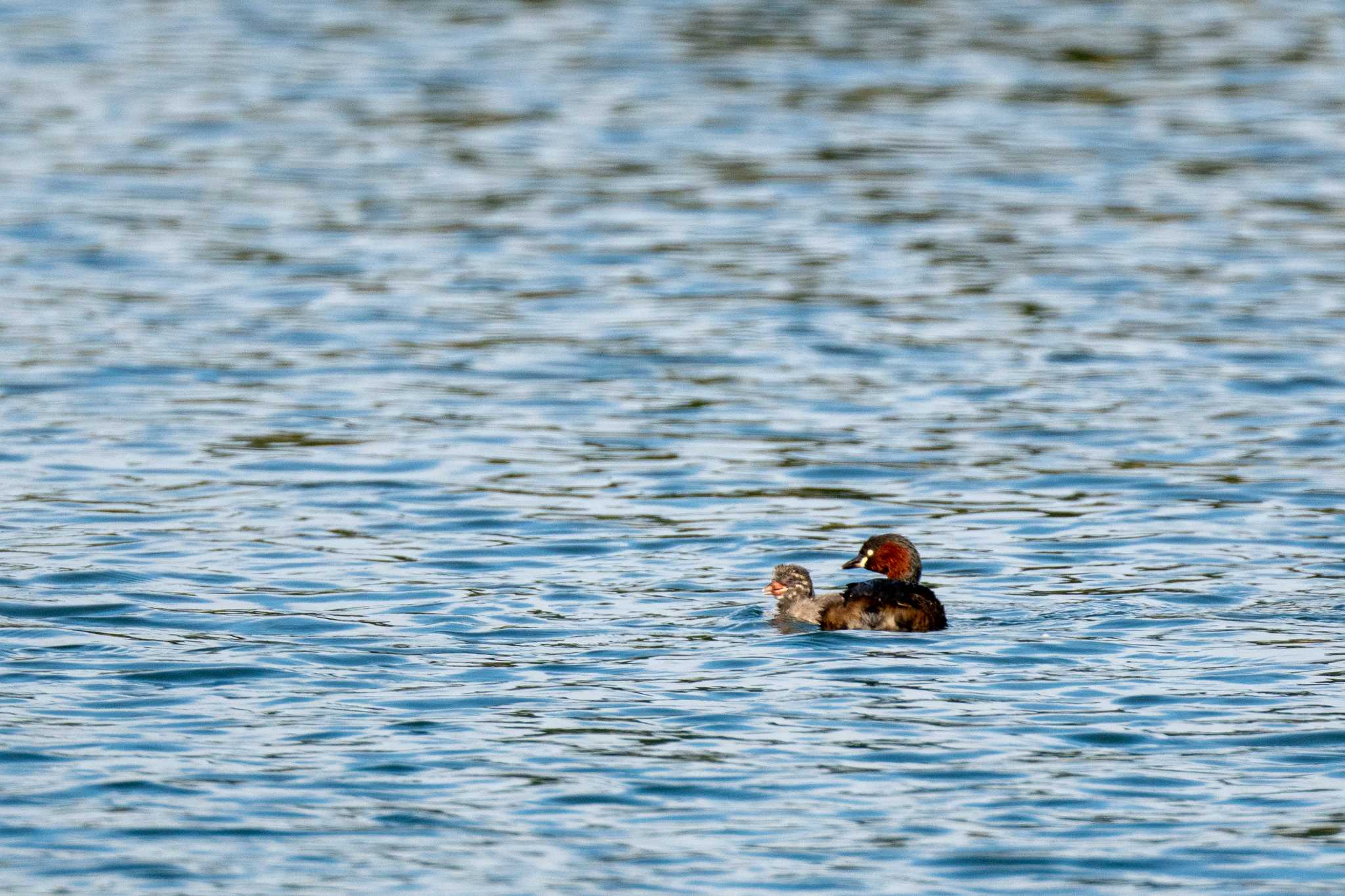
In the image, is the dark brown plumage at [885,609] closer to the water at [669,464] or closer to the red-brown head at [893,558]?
the water at [669,464]

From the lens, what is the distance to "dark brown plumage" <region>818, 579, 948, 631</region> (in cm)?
1248

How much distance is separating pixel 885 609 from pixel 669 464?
458cm

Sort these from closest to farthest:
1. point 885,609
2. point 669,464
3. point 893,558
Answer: point 885,609 < point 893,558 < point 669,464

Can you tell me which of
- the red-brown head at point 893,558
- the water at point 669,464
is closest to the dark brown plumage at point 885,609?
the water at point 669,464

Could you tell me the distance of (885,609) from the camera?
1259 cm

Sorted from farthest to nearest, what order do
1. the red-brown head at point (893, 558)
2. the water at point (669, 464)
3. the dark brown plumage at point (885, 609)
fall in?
the red-brown head at point (893, 558), the dark brown plumage at point (885, 609), the water at point (669, 464)

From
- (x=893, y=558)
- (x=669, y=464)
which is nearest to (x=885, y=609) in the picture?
(x=893, y=558)

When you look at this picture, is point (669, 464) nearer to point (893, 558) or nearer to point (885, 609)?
point (893, 558)

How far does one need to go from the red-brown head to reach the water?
41cm

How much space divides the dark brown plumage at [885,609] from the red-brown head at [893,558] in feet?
1.30

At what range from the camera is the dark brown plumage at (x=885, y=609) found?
12484mm

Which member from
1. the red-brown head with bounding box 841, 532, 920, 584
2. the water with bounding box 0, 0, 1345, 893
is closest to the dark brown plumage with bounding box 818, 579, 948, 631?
the water with bounding box 0, 0, 1345, 893

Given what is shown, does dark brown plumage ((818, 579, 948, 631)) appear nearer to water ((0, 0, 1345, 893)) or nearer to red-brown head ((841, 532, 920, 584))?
water ((0, 0, 1345, 893))

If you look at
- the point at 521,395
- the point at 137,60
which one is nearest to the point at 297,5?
the point at 137,60
